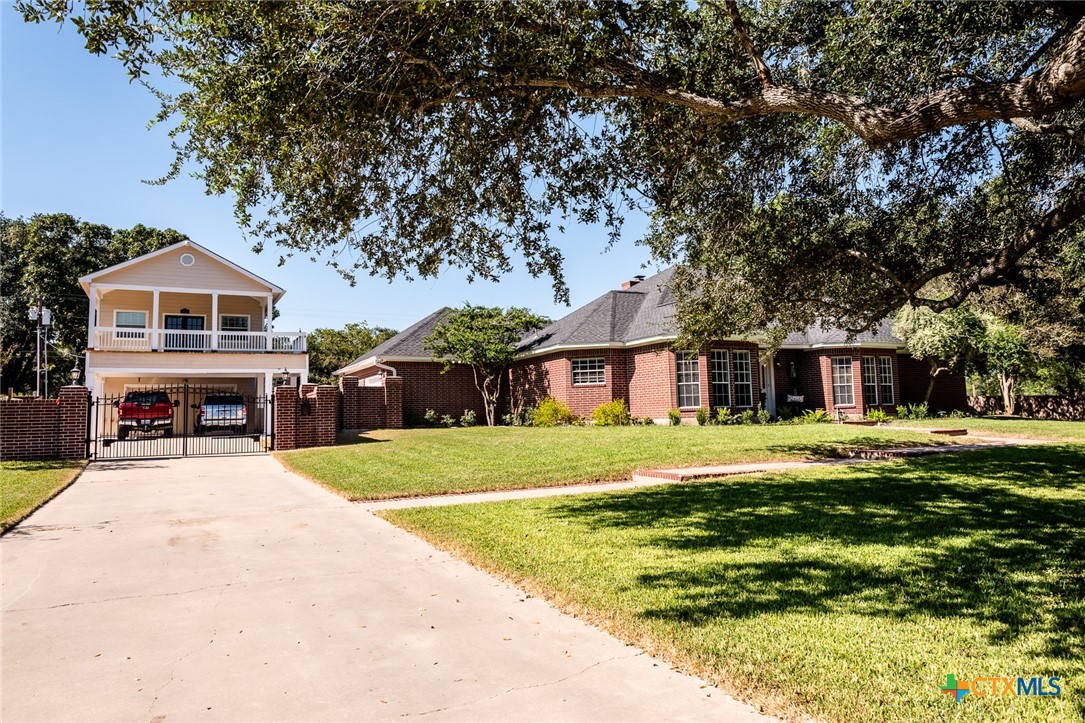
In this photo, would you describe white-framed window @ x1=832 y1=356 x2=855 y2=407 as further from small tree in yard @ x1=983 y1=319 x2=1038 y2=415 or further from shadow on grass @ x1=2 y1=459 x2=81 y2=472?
shadow on grass @ x1=2 y1=459 x2=81 y2=472

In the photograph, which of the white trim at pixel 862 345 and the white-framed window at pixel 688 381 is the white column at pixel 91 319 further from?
the white trim at pixel 862 345

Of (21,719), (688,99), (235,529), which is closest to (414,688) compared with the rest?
(21,719)

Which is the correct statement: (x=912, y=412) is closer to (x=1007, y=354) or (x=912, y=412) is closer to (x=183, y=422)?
(x=1007, y=354)

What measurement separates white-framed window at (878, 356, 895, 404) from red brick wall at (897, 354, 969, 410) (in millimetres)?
987

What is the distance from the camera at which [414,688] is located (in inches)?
134

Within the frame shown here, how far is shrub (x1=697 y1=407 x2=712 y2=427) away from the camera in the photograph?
72.7 feet

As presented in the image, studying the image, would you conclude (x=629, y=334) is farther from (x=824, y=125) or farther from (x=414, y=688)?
(x=414, y=688)

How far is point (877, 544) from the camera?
6.14 metres

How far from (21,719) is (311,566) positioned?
2.84 m

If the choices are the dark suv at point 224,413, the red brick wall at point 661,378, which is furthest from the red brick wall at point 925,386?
the dark suv at point 224,413

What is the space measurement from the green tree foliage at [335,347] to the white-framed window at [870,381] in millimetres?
36474

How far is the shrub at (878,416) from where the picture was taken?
79.0 ft

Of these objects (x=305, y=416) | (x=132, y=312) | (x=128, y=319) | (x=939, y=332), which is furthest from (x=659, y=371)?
(x=128, y=319)

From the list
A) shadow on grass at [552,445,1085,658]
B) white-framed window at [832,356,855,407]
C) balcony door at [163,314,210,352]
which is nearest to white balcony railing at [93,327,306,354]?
balcony door at [163,314,210,352]
